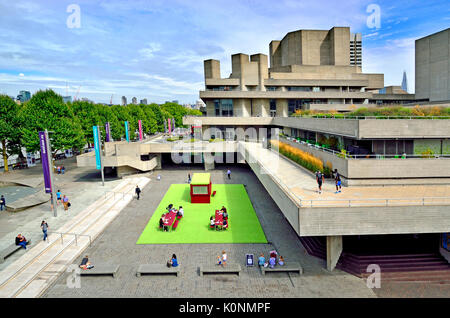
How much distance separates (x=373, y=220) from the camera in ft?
47.7

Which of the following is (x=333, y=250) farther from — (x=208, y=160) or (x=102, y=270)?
(x=208, y=160)

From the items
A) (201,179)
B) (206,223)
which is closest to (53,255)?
(206,223)

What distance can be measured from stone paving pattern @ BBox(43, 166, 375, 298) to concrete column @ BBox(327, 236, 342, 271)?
1.48 feet

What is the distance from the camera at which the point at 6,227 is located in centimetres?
2256

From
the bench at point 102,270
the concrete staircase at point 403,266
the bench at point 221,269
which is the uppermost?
the bench at point 102,270

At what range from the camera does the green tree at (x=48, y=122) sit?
40.8 m

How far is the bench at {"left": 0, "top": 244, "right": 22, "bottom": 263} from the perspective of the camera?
1691 cm

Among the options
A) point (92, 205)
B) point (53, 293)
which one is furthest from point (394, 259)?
point (92, 205)

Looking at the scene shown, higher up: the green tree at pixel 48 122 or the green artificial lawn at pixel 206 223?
the green tree at pixel 48 122

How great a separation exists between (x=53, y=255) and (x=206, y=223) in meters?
10.6

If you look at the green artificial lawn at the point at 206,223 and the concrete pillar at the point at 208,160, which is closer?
the green artificial lawn at the point at 206,223

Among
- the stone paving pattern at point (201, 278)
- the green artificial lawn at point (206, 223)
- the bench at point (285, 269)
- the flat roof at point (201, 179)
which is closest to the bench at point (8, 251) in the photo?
the stone paving pattern at point (201, 278)

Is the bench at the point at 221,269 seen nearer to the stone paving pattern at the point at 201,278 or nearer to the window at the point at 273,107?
the stone paving pattern at the point at 201,278

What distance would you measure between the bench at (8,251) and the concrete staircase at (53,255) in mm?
763
